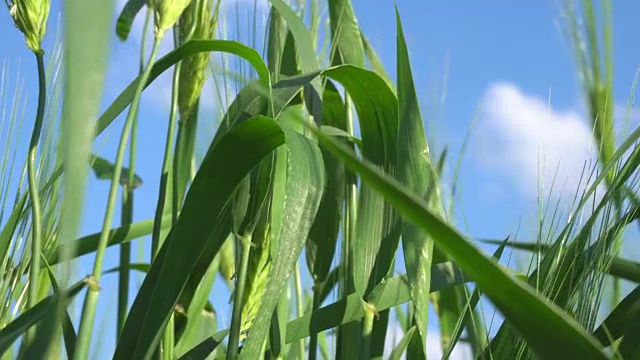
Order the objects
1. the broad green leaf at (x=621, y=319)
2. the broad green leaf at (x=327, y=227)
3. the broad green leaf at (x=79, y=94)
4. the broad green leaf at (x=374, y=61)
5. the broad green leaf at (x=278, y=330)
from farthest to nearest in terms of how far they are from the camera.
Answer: the broad green leaf at (x=374, y=61) → the broad green leaf at (x=327, y=227) → the broad green leaf at (x=278, y=330) → the broad green leaf at (x=621, y=319) → the broad green leaf at (x=79, y=94)

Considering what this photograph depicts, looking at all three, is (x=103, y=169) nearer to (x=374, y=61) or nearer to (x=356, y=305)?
(x=374, y=61)

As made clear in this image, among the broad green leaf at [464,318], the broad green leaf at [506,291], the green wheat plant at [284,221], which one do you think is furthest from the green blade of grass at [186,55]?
the broad green leaf at [506,291]

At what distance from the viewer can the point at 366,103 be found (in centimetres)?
65

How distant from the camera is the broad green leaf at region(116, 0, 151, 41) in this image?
0.77 m

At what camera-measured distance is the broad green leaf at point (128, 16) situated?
77 cm

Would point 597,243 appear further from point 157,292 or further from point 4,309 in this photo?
point 4,309

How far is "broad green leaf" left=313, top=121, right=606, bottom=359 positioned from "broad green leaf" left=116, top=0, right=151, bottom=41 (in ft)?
1.97

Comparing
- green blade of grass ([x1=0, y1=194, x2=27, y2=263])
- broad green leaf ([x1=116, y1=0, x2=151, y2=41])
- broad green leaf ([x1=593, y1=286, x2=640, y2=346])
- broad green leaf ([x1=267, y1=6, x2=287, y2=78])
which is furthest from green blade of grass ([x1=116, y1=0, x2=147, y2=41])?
broad green leaf ([x1=593, y1=286, x2=640, y2=346])

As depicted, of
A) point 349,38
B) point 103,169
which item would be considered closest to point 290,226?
point 349,38

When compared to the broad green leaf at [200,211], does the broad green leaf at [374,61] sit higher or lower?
higher

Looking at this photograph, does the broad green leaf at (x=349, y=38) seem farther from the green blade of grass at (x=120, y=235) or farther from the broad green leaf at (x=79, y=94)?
the broad green leaf at (x=79, y=94)

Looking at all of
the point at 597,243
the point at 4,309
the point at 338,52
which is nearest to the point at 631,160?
the point at 597,243

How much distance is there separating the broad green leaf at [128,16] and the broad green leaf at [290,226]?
33 cm

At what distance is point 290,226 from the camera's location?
49cm
